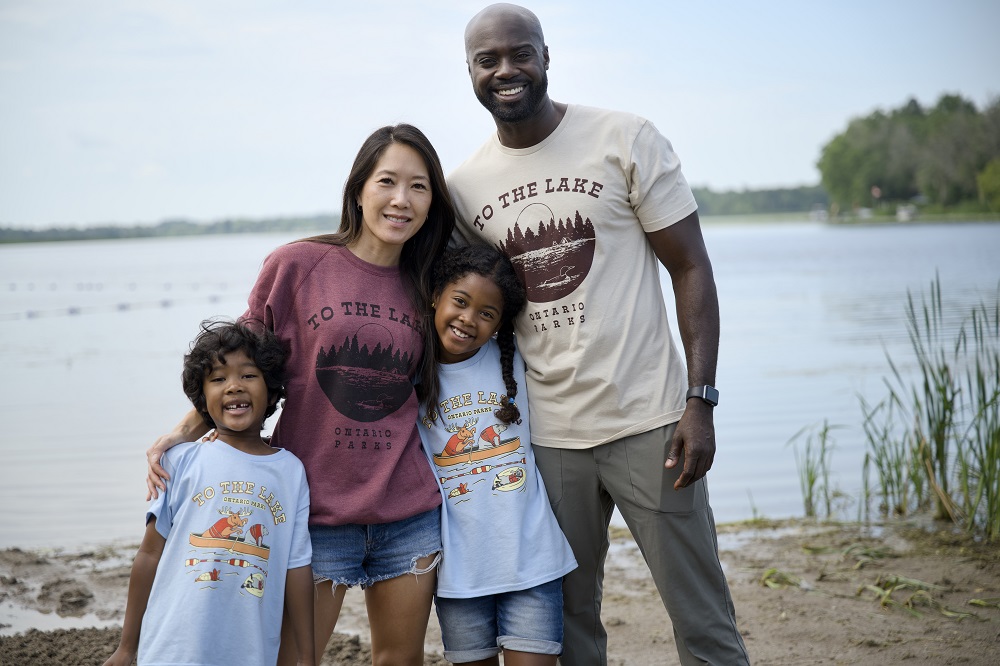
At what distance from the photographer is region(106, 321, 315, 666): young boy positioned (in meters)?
2.48

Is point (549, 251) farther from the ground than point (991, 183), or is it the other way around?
point (991, 183)

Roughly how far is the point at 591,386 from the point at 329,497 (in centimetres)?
90

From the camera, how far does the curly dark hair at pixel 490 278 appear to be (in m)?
2.91

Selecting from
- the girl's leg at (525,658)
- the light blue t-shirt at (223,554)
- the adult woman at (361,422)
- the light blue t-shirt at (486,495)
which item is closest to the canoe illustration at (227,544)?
the light blue t-shirt at (223,554)

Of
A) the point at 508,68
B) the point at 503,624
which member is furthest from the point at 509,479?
the point at 508,68

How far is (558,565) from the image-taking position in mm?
2879

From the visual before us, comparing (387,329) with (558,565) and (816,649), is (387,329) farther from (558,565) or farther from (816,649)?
(816,649)

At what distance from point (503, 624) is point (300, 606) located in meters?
0.63

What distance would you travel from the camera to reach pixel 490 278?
2.92 meters

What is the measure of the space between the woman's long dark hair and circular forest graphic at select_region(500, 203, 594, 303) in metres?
0.26

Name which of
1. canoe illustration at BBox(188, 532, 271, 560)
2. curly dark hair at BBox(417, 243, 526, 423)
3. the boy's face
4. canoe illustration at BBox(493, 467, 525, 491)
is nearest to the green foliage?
curly dark hair at BBox(417, 243, 526, 423)

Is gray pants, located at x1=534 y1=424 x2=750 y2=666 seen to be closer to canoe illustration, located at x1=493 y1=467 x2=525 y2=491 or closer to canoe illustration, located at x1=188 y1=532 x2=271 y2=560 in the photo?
canoe illustration, located at x1=493 y1=467 x2=525 y2=491

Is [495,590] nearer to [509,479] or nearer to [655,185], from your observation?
[509,479]

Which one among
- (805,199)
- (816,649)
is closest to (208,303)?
(816,649)
